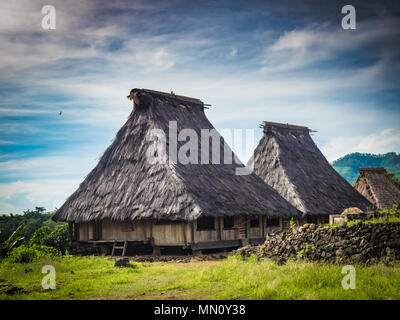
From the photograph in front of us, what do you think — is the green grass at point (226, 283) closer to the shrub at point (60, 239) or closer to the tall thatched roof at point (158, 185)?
the tall thatched roof at point (158, 185)

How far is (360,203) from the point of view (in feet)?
81.2

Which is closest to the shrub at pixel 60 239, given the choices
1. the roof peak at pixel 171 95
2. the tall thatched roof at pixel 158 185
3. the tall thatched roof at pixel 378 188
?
the tall thatched roof at pixel 158 185

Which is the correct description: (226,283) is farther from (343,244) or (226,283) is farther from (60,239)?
(60,239)

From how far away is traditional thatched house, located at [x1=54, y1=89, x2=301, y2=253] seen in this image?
16.0 m

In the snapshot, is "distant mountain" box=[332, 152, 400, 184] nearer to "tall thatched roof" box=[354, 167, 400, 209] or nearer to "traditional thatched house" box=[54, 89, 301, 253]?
"tall thatched roof" box=[354, 167, 400, 209]

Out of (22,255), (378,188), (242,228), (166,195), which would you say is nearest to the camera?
(22,255)

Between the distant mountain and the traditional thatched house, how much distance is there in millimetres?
90504

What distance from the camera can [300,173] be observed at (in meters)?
23.9

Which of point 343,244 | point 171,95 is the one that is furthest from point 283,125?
point 343,244

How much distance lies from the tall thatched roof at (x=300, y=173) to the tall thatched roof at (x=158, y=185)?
10.1 ft

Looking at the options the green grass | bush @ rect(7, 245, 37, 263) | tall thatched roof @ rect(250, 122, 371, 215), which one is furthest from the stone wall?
tall thatched roof @ rect(250, 122, 371, 215)

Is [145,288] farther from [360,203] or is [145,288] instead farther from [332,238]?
[360,203]

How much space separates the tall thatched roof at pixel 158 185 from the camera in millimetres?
15781

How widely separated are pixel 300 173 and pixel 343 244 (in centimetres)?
1433
